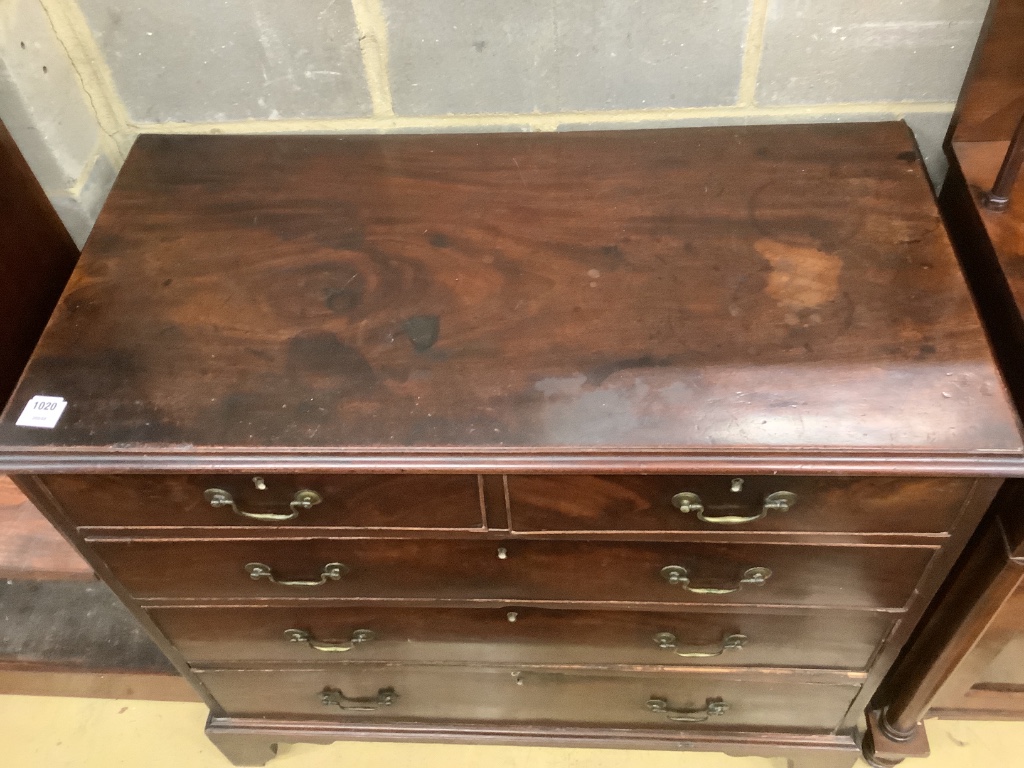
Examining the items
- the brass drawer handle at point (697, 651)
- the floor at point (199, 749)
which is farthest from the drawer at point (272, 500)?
A: the floor at point (199, 749)

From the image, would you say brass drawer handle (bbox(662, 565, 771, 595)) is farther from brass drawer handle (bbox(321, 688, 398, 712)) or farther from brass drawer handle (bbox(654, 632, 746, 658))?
brass drawer handle (bbox(321, 688, 398, 712))

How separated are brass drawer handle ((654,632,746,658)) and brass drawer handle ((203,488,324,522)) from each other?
0.46 meters

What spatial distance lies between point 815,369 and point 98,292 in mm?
755

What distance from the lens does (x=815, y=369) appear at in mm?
808

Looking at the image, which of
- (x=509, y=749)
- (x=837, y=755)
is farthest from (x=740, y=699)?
(x=509, y=749)

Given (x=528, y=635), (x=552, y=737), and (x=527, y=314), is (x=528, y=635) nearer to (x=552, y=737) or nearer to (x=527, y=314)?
(x=552, y=737)

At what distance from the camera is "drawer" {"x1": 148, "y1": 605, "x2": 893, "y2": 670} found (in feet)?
3.36

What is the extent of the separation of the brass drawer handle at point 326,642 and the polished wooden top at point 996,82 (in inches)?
37.9

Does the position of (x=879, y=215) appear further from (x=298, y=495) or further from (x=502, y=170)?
(x=298, y=495)

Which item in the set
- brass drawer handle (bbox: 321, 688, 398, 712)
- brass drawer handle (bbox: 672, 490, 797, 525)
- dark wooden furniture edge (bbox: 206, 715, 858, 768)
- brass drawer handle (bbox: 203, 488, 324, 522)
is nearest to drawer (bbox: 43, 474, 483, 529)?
brass drawer handle (bbox: 203, 488, 324, 522)

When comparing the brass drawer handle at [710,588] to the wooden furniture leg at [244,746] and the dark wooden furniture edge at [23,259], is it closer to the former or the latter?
the wooden furniture leg at [244,746]

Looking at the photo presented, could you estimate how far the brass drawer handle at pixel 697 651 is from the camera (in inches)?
40.5

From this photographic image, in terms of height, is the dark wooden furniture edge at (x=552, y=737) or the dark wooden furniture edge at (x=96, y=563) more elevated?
the dark wooden furniture edge at (x=96, y=563)

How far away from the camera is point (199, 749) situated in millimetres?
1425
